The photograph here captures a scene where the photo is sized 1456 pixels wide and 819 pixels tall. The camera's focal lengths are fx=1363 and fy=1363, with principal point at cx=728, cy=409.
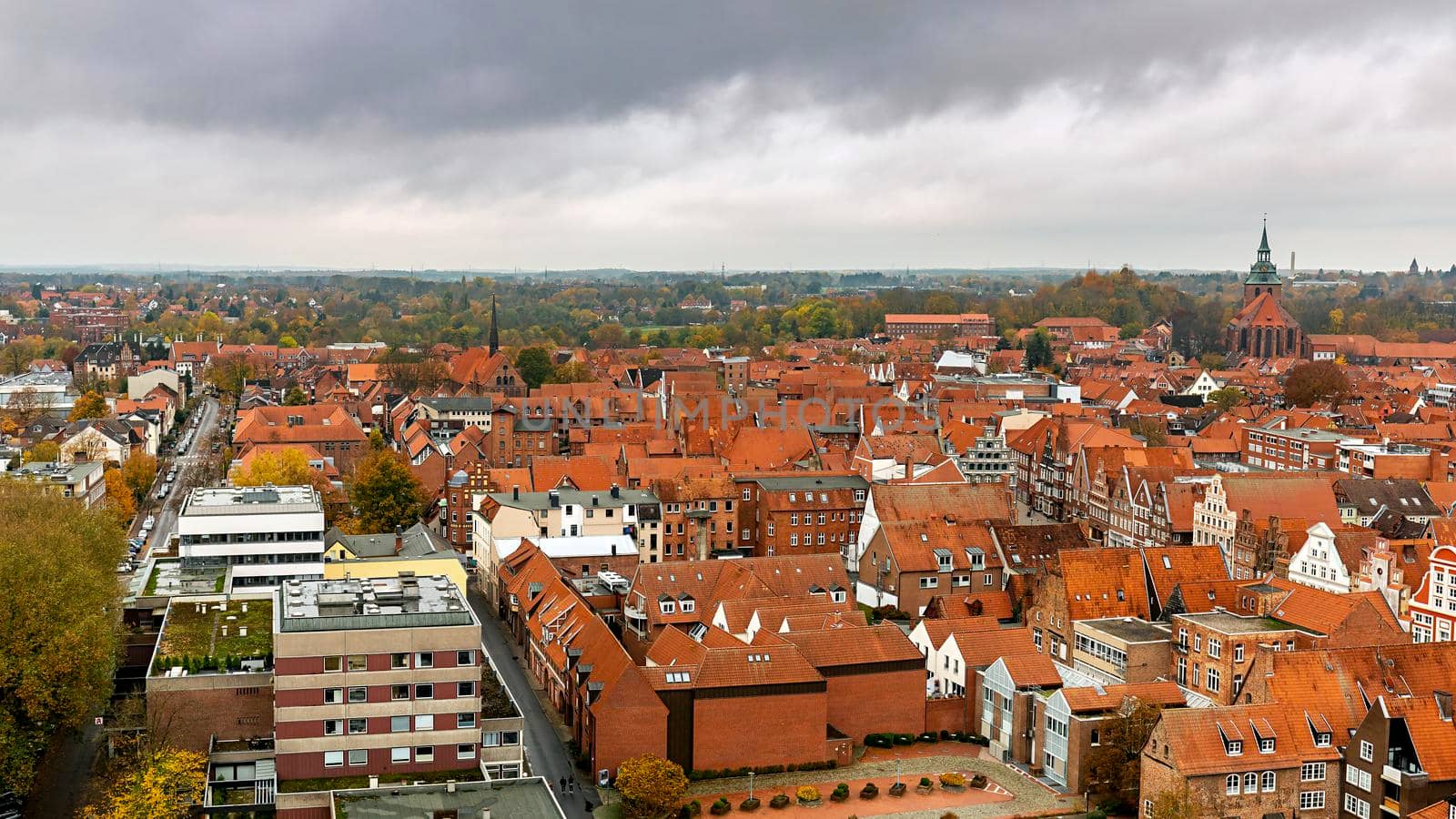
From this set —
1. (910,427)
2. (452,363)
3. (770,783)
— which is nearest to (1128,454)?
(910,427)

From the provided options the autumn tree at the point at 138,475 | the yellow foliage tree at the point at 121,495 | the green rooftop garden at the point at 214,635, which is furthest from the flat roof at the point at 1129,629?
the autumn tree at the point at 138,475

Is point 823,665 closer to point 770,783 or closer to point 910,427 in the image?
point 770,783

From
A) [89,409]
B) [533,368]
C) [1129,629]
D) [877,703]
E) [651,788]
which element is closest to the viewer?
[651,788]

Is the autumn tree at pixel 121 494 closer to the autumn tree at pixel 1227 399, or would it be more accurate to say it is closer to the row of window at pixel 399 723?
the row of window at pixel 399 723

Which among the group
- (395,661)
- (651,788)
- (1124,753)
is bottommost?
(651,788)

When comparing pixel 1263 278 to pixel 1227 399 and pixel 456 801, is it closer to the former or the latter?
pixel 1227 399

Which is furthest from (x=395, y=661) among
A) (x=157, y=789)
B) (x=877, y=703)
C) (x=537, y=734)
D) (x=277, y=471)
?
(x=277, y=471)
